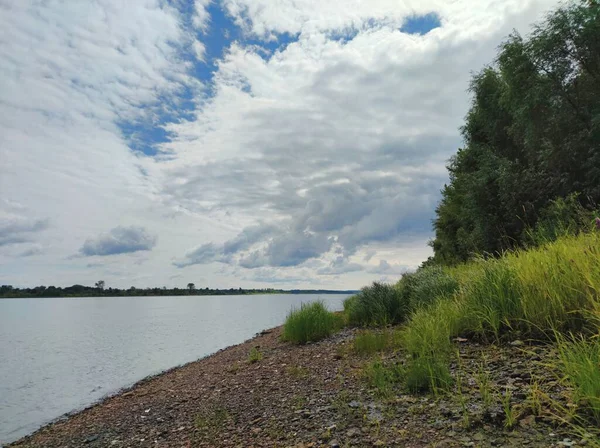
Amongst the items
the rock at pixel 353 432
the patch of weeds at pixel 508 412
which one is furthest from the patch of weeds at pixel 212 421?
the patch of weeds at pixel 508 412

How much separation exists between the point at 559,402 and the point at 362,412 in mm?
2263

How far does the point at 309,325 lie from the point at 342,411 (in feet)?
26.2

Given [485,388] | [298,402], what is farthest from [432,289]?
[485,388]

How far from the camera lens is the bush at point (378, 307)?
1320cm

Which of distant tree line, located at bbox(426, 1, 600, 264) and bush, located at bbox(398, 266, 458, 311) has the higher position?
distant tree line, located at bbox(426, 1, 600, 264)

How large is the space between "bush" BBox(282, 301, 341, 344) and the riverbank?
3.29 metres

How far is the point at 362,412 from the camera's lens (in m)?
5.32

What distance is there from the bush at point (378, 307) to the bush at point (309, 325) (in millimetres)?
1010

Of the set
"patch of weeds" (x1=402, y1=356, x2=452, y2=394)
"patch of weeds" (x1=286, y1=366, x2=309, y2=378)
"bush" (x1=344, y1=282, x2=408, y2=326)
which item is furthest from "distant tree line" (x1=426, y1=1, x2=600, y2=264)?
"patch of weeds" (x1=402, y1=356, x2=452, y2=394)

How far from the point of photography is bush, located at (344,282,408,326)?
13203 millimetres

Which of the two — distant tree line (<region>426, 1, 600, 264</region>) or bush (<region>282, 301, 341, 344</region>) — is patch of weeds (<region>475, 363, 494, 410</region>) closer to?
bush (<region>282, 301, 341, 344</region>)

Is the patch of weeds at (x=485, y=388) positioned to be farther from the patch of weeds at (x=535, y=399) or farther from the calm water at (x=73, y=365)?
the calm water at (x=73, y=365)

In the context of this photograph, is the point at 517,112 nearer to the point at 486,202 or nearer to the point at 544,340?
the point at 486,202

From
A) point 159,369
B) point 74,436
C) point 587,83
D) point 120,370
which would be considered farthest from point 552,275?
point 587,83
